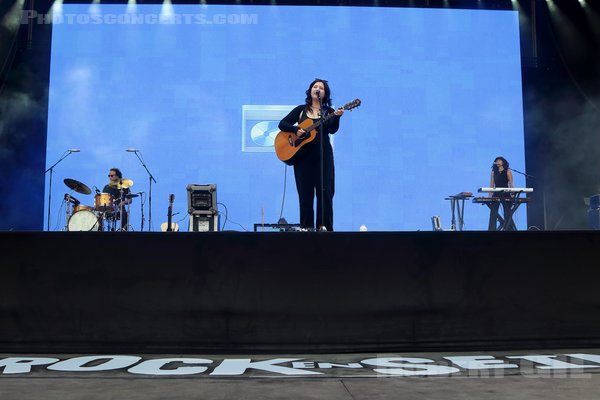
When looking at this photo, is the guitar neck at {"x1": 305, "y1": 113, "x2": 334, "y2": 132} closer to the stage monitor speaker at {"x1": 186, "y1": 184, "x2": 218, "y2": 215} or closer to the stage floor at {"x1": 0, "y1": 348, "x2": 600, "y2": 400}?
the stage monitor speaker at {"x1": 186, "y1": 184, "x2": 218, "y2": 215}

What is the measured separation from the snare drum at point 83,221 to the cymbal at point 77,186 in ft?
1.36

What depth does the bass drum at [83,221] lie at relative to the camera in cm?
682

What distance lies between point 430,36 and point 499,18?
99 cm

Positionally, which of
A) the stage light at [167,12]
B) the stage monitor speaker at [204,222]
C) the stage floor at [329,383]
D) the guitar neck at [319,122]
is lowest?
the stage floor at [329,383]

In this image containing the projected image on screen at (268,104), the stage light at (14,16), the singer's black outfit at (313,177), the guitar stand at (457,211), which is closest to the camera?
the singer's black outfit at (313,177)

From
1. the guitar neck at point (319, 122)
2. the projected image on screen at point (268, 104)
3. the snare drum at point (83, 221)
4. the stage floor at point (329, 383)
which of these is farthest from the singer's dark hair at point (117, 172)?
the stage floor at point (329, 383)

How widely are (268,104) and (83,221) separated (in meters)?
2.72

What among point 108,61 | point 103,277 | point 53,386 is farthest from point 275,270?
point 108,61

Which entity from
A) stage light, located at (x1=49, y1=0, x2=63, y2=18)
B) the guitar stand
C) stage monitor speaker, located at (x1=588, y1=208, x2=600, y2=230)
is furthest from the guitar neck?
stage light, located at (x1=49, y1=0, x2=63, y2=18)

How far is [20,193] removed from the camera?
309 inches

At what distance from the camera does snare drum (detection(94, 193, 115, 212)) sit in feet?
23.1

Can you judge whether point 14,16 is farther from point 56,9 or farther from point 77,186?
point 77,186

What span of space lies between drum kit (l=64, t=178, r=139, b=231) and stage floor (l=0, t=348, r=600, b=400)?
4.58 metres

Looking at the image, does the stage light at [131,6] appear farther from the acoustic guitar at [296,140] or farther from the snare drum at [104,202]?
the acoustic guitar at [296,140]
